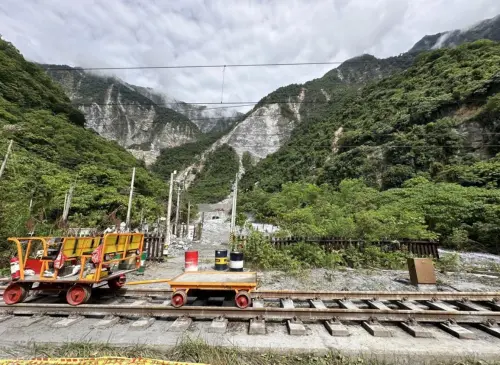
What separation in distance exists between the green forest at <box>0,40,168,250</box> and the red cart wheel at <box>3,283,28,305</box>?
588cm

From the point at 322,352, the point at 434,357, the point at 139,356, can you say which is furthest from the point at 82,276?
the point at 434,357

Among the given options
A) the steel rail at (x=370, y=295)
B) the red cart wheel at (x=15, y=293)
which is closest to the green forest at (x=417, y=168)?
the steel rail at (x=370, y=295)

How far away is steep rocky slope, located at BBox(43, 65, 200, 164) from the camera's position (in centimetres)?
13962

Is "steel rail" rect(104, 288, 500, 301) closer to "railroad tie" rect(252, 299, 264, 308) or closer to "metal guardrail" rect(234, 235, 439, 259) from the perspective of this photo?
"railroad tie" rect(252, 299, 264, 308)

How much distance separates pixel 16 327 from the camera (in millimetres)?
4109

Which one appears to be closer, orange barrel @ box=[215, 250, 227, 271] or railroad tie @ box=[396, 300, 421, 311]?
railroad tie @ box=[396, 300, 421, 311]

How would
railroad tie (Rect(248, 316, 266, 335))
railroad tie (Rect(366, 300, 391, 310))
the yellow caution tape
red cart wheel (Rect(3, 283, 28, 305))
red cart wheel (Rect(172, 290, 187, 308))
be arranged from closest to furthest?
the yellow caution tape < railroad tie (Rect(248, 316, 266, 335)) < red cart wheel (Rect(172, 290, 187, 308)) < red cart wheel (Rect(3, 283, 28, 305)) < railroad tie (Rect(366, 300, 391, 310))

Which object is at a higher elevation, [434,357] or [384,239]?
[384,239]

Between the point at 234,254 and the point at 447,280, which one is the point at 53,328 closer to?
the point at 234,254

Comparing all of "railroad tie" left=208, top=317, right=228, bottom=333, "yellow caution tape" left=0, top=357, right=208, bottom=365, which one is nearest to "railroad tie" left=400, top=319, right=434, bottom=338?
"railroad tie" left=208, top=317, right=228, bottom=333

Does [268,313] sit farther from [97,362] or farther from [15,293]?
[15,293]

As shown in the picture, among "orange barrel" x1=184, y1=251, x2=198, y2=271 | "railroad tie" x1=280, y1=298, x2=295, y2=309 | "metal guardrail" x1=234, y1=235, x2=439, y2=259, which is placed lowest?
"railroad tie" x1=280, y1=298, x2=295, y2=309

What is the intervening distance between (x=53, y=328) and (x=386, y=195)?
24962mm

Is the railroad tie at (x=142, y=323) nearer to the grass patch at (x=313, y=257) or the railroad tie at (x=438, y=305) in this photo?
the railroad tie at (x=438, y=305)
